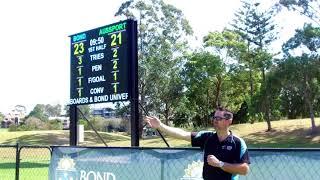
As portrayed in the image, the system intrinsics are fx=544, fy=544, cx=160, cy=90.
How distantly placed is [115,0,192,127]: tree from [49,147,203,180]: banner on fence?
47404mm

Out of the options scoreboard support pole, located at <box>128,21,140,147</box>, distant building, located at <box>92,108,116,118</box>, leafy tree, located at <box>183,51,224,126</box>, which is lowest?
scoreboard support pole, located at <box>128,21,140,147</box>

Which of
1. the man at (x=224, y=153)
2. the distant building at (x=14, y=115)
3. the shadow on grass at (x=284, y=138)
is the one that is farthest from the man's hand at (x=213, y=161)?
the distant building at (x=14, y=115)

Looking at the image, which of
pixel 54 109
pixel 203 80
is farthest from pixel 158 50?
pixel 54 109

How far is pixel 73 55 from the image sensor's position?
1323 cm

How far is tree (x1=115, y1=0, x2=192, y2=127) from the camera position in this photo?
2247 inches

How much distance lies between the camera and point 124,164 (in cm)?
804

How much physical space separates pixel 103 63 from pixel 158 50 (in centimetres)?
4518

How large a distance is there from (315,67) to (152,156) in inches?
1302

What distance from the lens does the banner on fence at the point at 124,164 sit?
707 cm

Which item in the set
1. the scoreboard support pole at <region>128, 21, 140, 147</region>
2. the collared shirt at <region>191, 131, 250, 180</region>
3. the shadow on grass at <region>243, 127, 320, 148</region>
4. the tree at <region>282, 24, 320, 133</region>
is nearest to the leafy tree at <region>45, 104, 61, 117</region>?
the shadow on grass at <region>243, 127, 320, 148</region>

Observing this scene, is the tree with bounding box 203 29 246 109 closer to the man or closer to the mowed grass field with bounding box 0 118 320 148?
the mowed grass field with bounding box 0 118 320 148

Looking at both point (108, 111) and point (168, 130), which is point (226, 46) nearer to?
point (108, 111)

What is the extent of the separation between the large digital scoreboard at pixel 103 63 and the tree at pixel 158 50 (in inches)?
1708

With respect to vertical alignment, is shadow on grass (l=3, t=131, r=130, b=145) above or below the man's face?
below
